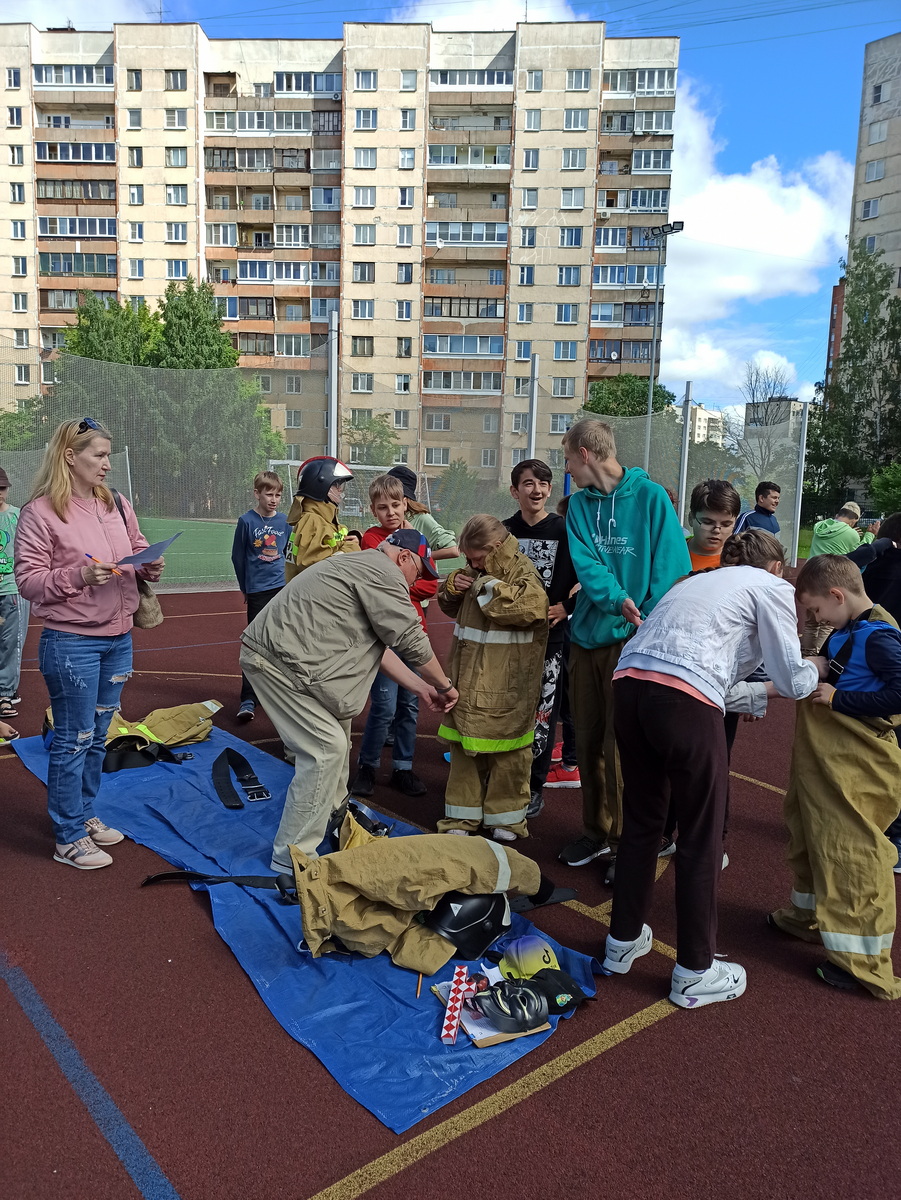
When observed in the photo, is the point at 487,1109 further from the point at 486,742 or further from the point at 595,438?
the point at 595,438

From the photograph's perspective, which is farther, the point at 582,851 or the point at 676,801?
the point at 582,851

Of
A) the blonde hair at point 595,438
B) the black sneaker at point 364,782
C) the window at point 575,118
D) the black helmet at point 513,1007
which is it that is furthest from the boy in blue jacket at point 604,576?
the window at point 575,118

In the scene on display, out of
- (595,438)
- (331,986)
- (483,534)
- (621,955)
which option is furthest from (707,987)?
(595,438)

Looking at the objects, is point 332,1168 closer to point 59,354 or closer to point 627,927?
point 627,927

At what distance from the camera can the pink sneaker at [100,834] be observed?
4297 mm

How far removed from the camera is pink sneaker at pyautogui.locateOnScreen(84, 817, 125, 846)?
14.1 ft

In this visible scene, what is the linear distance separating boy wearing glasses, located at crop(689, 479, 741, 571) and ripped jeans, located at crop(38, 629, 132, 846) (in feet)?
10.6

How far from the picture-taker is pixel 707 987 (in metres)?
3.07

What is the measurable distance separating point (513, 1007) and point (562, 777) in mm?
2826

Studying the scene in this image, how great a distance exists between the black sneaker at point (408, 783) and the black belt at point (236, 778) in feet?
2.70

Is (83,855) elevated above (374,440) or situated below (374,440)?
below

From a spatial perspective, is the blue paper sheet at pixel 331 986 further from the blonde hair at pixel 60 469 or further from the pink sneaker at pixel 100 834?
the blonde hair at pixel 60 469

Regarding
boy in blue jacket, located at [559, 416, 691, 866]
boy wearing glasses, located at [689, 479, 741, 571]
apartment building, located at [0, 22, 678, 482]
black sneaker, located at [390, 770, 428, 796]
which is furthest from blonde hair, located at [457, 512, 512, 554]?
apartment building, located at [0, 22, 678, 482]

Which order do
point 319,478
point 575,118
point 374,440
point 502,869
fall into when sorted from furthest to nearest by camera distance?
point 575,118 < point 374,440 < point 319,478 < point 502,869
